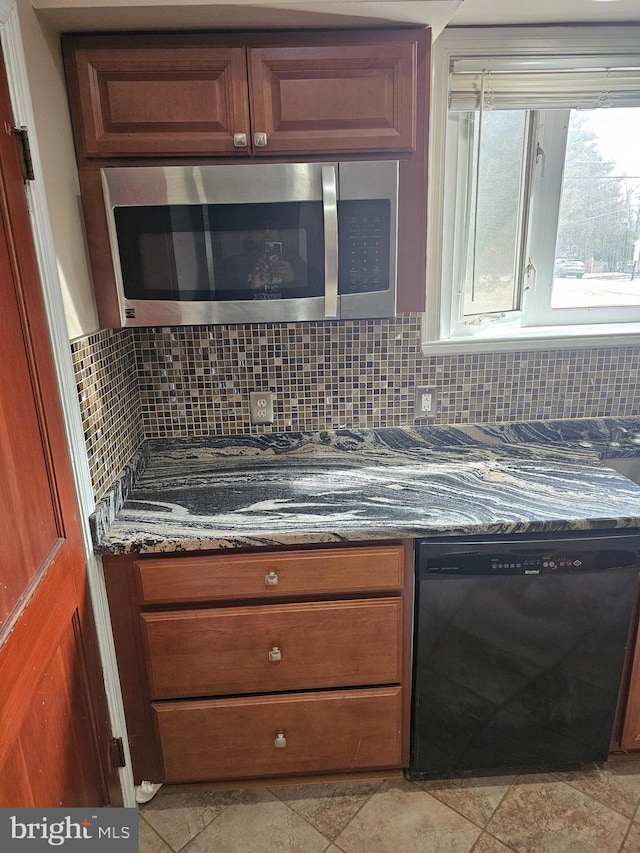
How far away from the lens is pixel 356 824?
5.45ft

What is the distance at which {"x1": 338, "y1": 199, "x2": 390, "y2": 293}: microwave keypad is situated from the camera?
153 cm

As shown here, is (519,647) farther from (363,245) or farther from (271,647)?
(363,245)

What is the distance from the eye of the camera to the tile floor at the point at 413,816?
1601 millimetres

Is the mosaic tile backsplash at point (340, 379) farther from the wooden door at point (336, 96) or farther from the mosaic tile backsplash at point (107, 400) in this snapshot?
the wooden door at point (336, 96)

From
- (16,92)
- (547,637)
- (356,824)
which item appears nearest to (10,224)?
(16,92)

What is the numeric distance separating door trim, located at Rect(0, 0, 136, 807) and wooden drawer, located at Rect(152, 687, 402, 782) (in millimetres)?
139

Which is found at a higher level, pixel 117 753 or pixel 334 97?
pixel 334 97


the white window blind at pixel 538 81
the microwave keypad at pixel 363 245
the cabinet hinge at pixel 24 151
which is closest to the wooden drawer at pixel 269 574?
the microwave keypad at pixel 363 245

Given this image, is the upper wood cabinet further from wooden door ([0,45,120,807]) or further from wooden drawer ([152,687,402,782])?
wooden drawer ([152,687,402,782])

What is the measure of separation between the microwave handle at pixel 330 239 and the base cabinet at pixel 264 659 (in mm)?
684

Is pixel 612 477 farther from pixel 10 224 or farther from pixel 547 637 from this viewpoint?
pixel 10 224

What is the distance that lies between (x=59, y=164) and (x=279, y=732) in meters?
1.66

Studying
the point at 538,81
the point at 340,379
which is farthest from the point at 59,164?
the point at 538,81

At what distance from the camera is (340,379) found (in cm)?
202
